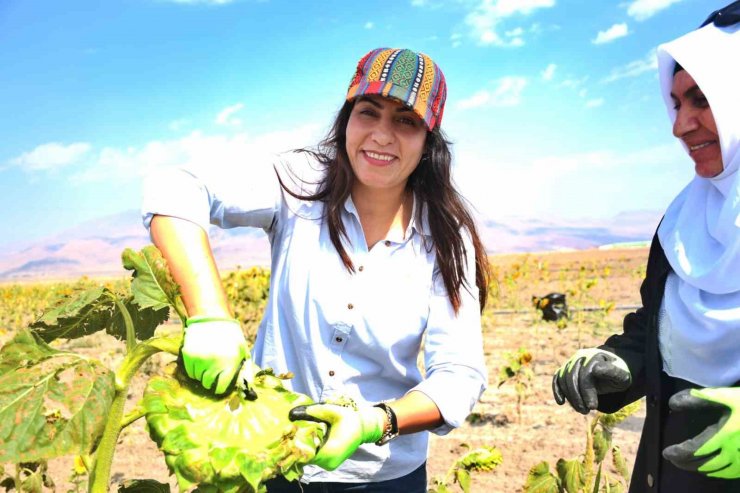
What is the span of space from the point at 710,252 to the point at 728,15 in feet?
1.99

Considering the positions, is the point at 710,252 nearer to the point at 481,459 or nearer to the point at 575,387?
the point at 575,387

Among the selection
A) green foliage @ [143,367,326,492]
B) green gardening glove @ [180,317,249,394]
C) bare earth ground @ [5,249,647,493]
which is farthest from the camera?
bare earth ground @ [5,249,647,493]

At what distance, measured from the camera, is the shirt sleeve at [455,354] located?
158cm

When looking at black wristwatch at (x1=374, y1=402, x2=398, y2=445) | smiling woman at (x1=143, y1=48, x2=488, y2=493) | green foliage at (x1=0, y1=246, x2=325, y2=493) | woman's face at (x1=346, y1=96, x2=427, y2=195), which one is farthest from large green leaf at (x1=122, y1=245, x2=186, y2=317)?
woman's face at (x1=346, y1=96, x2=427, y2=195)

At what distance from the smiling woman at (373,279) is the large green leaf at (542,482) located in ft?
2.26

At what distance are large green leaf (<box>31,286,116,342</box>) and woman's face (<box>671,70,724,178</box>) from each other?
1.44 metres

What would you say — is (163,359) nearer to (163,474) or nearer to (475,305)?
(163,474)

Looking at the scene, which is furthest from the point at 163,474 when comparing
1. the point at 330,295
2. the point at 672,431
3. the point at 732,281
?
the point at 732,281

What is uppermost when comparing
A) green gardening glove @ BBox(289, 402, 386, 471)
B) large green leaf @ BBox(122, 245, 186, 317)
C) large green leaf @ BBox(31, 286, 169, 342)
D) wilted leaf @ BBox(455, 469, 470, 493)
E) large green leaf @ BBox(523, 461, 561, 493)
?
large green leaf @ BBox(122, 245, 186, 317)

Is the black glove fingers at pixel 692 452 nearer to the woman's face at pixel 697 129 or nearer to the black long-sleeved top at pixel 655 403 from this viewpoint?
the black long-sleeved top at pixel 655 403

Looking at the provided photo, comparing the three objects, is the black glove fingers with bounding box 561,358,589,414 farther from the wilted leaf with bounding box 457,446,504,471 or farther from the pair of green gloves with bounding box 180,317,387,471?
the pair of green gloves with bounding box 180,317,387,471

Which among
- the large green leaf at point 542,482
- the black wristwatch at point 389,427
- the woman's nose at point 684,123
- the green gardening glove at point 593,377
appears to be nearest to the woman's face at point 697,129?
the woman's nose at point 684,123

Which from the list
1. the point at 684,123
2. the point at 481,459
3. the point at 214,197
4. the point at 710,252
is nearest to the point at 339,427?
the point at 214,197

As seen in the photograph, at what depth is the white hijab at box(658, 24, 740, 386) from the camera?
5.07 feet
